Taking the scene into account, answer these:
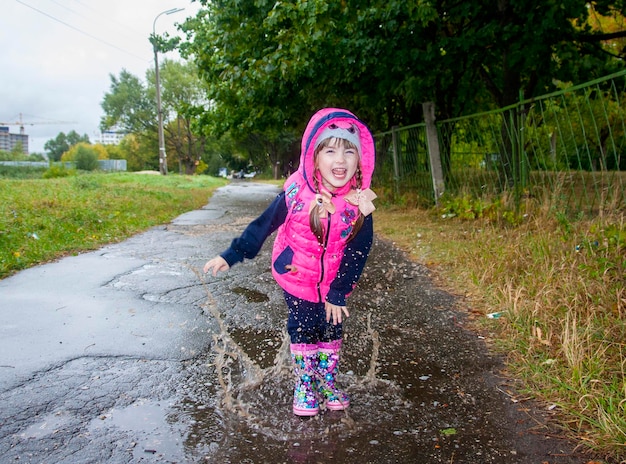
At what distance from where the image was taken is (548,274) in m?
4.09

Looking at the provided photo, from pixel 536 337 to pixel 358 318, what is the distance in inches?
56.5

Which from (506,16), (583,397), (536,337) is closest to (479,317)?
(536,337)

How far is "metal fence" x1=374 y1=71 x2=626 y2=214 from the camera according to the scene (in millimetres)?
5469

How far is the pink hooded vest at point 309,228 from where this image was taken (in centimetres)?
272

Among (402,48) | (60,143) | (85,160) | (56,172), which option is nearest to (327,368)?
(402,48)

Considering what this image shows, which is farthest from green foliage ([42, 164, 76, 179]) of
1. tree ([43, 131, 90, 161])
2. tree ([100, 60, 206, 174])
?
tree ([43, 131, 90, 161])

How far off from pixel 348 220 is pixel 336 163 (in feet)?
1.02

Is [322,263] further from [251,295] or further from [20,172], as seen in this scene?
[20,172]

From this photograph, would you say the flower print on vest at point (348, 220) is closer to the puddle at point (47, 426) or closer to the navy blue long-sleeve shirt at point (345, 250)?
the navy blue long-sleeve shirt at point (345, 250)

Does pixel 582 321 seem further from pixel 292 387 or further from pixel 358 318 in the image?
pixel 292 387

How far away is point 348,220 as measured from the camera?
2734mm

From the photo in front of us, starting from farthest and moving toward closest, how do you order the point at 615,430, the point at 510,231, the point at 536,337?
1. the point at 510,231
2. the point at 536,337
3. the point at 615,430

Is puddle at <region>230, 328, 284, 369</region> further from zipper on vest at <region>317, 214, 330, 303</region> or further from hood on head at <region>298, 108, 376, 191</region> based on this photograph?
hood on head at <region>298, 108, 376, 191</region>

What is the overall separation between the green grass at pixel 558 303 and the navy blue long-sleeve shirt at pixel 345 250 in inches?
47.4
